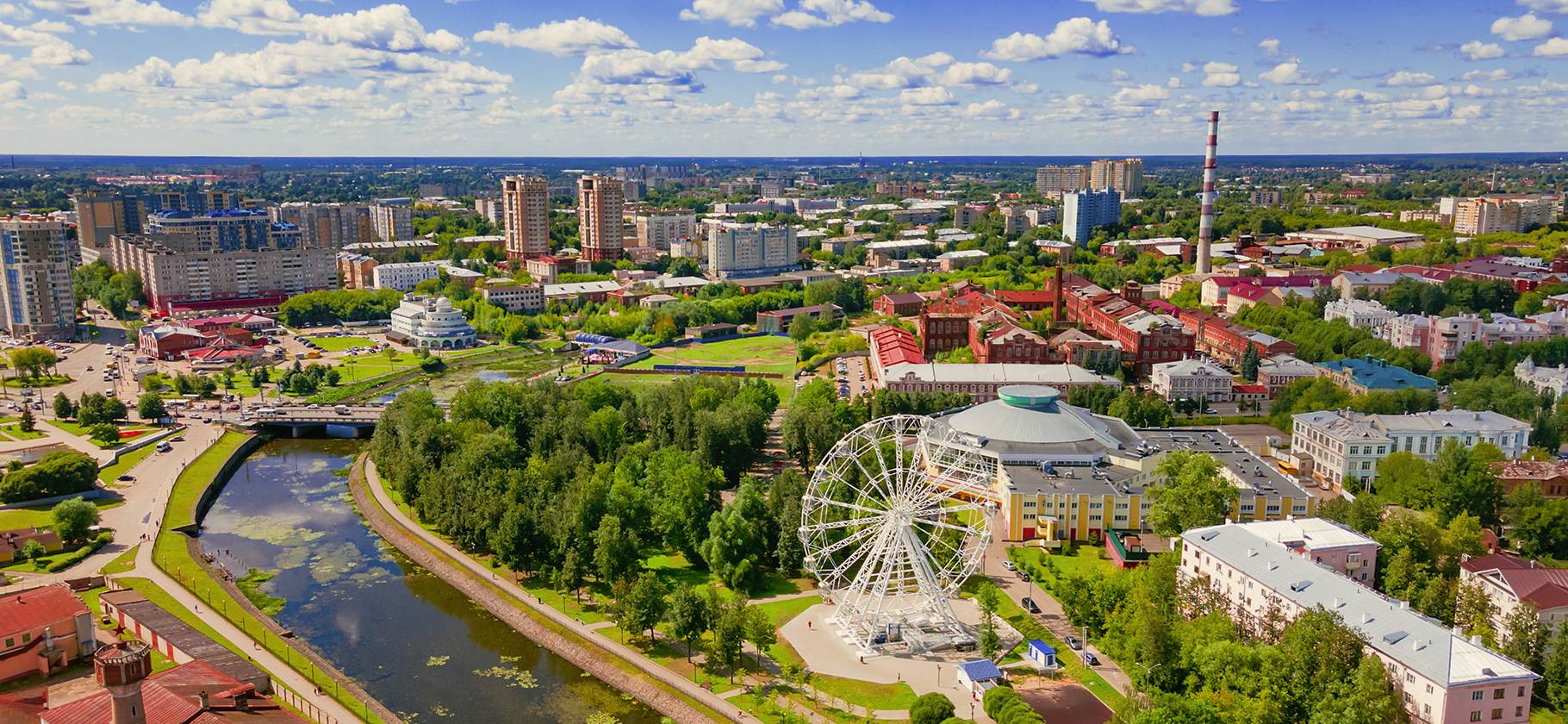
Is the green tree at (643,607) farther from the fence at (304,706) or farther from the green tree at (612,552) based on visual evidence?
the fence at (304,706)

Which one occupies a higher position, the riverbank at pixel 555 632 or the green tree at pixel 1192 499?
the green tree at pixel 1192 499

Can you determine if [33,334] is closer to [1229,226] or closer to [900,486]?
[900,486]

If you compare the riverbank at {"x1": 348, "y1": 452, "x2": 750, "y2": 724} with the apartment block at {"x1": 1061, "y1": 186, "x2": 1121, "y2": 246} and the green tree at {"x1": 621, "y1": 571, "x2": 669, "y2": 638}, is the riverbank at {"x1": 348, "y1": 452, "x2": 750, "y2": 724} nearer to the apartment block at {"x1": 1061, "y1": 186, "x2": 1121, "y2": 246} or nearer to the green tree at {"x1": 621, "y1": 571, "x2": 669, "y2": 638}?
the green tree at {"x1": 621, "y1": 571, "x2": 669, "y2": 638}

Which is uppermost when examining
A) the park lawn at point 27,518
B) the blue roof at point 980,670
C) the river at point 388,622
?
the park lawn at point 27,518

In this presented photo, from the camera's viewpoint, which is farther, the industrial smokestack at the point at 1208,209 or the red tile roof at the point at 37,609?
the industrial smokestack at the point at 1208,209

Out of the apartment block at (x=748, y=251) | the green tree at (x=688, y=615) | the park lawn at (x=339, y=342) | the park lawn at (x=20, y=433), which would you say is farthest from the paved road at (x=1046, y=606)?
the apartment block at (x=748, y=251)

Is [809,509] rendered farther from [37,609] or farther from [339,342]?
[339,342]
